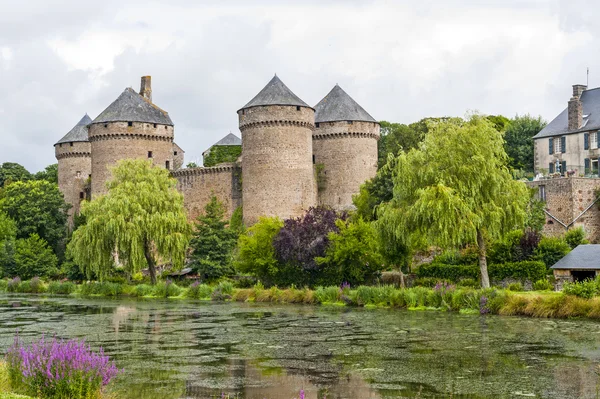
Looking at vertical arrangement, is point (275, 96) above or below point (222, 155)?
above

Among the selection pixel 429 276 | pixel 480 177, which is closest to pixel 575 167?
pixel 429 276

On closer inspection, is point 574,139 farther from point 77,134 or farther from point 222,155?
point 77,134

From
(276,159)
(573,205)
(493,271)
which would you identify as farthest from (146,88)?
(493,271)

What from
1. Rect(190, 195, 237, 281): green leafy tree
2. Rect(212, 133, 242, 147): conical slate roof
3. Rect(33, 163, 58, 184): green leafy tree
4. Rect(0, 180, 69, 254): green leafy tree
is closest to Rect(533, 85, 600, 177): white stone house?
Rect(190, 195, 237, 281): green leafy tree

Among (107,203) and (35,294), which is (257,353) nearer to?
(107,203)

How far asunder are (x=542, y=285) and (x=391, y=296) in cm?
491

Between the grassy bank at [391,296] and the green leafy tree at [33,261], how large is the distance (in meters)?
7.27

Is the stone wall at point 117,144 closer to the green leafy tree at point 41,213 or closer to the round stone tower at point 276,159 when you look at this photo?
the green leafy tree at point 41,213

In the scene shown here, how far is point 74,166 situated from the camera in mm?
56750

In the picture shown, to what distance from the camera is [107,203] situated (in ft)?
116

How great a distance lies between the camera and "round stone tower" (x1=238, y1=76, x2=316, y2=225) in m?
44.3

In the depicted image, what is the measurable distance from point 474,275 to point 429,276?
2.04 metres

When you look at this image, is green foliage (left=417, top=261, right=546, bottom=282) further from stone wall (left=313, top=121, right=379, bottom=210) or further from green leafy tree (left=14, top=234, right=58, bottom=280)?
green leafy tree (left=14, top=234, right=58, bottom=280)

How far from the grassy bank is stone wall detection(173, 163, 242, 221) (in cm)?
1138
